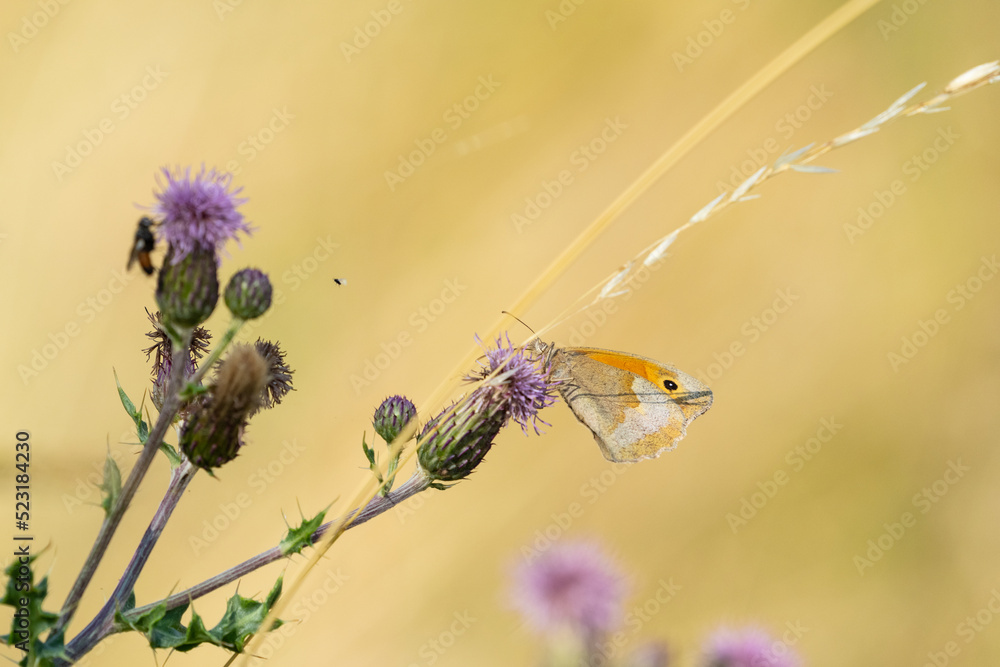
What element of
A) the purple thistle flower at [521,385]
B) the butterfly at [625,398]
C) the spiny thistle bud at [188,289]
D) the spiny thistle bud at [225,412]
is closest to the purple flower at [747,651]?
the purple thistle flower at [521,385]

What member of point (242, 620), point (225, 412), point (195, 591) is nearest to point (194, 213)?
point (225, 412)

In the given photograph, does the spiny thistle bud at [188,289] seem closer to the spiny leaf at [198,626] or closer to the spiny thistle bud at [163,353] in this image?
the spiny thistle bud at [163,353]

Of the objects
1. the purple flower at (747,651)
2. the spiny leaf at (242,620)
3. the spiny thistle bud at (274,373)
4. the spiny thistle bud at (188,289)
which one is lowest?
the purple flower at (747,651)

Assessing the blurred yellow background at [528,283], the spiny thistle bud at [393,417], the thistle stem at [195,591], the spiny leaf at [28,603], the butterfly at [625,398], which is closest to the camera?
the spiny leaf at [28,603]

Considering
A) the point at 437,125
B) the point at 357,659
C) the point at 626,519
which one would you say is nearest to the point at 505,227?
the point at 437,125

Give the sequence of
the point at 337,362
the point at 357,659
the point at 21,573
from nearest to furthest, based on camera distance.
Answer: the point at 21,573 < the point at 357,659 < the point at 337,362

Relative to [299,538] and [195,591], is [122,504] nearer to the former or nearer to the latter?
[195,591]

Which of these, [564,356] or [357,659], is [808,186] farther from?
[357,659]
